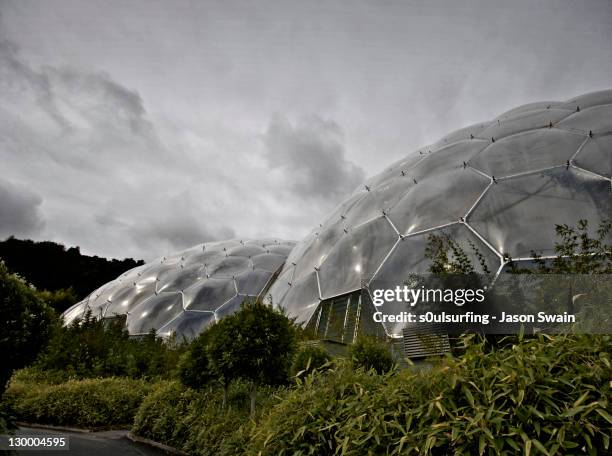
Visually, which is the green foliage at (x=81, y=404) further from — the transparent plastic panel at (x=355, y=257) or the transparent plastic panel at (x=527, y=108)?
the transparent plastic panel at (x=527, y=108)

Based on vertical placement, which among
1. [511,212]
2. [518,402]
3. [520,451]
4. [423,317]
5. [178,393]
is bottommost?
[178,393]

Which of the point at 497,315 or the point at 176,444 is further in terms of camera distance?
the point at 176,444

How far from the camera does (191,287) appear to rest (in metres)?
19.6

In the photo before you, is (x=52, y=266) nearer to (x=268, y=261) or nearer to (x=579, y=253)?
(x=268, y=261)

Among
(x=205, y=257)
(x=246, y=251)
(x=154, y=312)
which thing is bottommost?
(x=154, y=312)

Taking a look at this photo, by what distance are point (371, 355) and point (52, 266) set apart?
4263 centimetres

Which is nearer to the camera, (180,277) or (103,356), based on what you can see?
(103,356)

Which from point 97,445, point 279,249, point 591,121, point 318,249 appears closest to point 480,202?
point 591,121

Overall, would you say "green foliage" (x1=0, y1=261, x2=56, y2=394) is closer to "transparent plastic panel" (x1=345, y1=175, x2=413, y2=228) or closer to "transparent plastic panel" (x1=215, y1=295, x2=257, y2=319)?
"transparent plastic panel" (x1=345, y1=175, x2=413, y2=228)

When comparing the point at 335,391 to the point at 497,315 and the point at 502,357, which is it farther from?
the point at 497,315

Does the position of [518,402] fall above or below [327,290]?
below

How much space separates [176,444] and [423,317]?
16.2 feet

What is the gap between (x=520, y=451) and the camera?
226 cm

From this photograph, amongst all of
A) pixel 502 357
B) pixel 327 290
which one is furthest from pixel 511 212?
pixel 502 357
